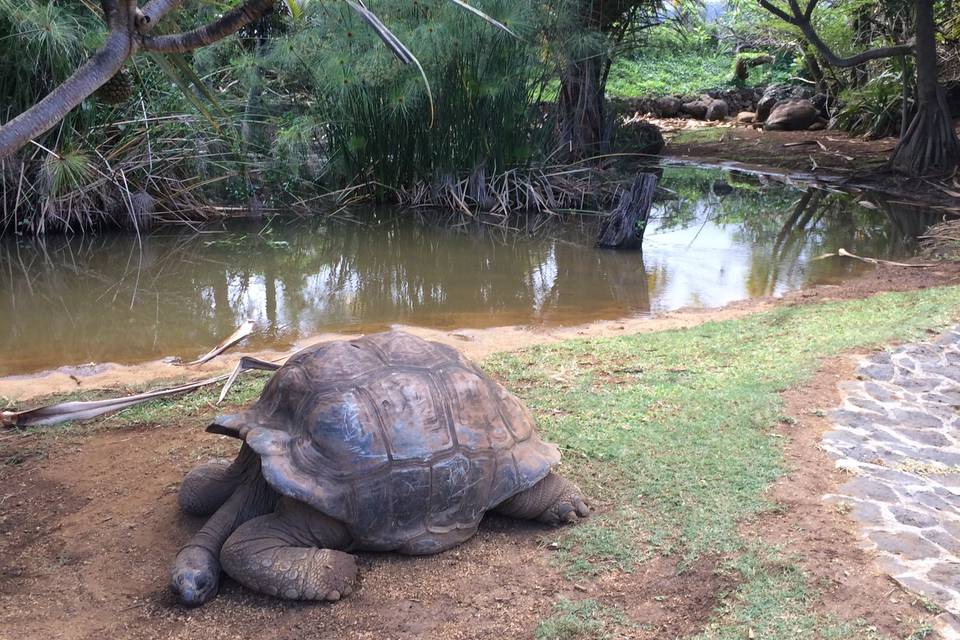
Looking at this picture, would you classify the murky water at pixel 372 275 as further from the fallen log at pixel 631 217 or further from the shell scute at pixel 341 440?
the shell scute at pixel 341 440

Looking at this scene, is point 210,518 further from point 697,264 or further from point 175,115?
point 175,115

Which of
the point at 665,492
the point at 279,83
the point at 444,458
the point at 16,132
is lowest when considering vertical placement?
the point at 665,492

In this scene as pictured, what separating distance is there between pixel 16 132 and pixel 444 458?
6.92ft

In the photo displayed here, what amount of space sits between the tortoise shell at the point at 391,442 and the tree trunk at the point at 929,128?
48.5 feet

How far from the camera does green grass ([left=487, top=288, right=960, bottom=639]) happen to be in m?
3.37

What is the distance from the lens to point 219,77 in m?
14.3

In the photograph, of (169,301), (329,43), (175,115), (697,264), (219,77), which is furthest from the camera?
(219,77)

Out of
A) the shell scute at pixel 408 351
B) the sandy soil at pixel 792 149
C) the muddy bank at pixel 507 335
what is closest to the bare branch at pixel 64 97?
the shell scute at pixel 408 351

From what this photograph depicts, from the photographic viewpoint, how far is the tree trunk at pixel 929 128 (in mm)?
15344

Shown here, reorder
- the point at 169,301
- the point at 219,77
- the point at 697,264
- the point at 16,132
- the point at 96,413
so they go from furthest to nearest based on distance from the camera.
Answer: the point at 219,77 → the point at 697,264 → the point at 169,301 → the point at 96,413 → the point at 16,132

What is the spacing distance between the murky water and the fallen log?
0.25 metres

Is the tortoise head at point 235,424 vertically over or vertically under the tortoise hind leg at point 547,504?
over

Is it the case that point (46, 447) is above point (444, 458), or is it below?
below

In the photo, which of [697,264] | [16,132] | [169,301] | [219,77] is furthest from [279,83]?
[16,132]
